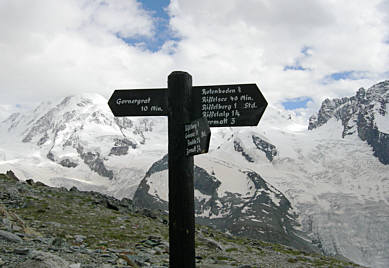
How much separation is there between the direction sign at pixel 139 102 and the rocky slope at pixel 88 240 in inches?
150

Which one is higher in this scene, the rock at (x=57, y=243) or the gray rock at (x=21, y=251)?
the gray rock at (x=21, y=251)

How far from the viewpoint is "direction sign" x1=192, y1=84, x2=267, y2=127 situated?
22.0ft

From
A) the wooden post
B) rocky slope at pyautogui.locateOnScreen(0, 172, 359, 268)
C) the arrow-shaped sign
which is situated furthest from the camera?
rocky slope at pyautogui.locateOnScreen(0, 172, 359, 268)

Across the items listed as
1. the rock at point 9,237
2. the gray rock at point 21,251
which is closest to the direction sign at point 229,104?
the gray rock at point 21,251

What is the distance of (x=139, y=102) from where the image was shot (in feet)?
24.0

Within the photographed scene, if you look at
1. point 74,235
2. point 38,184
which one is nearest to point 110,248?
point 74,235

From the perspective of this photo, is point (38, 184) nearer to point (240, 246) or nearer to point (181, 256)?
point (240, 246)

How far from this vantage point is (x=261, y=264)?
54.5 feet

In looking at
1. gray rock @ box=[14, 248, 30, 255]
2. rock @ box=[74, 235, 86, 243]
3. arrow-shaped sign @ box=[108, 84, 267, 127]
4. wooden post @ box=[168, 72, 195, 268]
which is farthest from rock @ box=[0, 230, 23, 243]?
arrow-shaped sign @ box=[108, 84, 267, 127]

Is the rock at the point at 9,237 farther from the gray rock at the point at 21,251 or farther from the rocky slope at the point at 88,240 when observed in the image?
the gray rock at the point at 21,251

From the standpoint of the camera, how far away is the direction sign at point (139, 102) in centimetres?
713

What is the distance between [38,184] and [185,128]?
28.1 metres

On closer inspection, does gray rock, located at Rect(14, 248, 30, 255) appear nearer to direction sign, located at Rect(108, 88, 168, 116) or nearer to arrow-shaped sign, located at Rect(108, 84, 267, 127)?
direction sign, located at Rect(108, 88, 168, 116)

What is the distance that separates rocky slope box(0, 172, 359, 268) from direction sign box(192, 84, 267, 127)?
487 centimetres
